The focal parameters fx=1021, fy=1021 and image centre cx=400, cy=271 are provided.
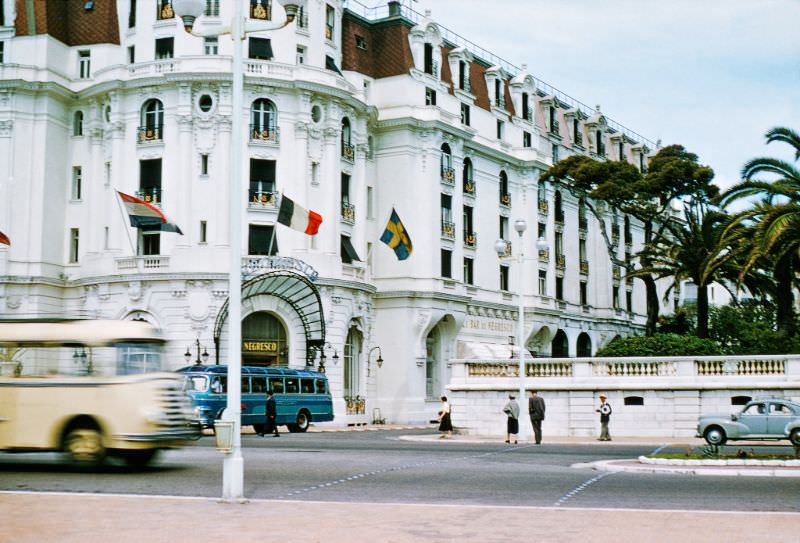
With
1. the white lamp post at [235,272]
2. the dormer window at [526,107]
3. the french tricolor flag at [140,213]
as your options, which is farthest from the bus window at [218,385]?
the dormer window at [526,107]

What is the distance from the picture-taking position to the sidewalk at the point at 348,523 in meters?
11.8

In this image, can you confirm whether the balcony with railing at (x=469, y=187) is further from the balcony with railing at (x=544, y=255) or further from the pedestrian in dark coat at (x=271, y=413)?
the pedestrian in dark coat at (x=271, y=413)

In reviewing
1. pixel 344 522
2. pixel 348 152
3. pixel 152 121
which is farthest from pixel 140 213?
pixel 344 522

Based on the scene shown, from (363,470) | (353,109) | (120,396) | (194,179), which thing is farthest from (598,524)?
(353,109)

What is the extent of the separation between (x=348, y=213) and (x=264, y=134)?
646 centimetres

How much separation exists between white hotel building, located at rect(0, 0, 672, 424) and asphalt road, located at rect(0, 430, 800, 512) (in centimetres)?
2411

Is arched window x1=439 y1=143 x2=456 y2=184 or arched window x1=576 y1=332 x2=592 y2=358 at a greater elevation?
arched window x1=439 y1=143 x2=456 y2=184

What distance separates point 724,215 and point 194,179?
26482mm

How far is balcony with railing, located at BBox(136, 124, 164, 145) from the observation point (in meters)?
50.7

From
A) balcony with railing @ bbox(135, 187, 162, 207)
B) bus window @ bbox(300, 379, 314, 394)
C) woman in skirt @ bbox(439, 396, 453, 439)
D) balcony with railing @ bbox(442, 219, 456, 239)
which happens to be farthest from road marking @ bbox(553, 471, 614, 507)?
balcony with railing @ bbox(442, 219, 456, 239)

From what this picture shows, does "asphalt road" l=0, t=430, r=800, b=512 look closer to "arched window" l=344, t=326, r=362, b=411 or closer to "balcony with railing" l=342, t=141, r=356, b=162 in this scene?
"arched window" l=344, t=326, r=362, b=411

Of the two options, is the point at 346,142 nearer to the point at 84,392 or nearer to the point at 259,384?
the point at 259,384

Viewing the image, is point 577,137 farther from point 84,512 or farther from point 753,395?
point 84,512

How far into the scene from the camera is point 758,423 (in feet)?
104
